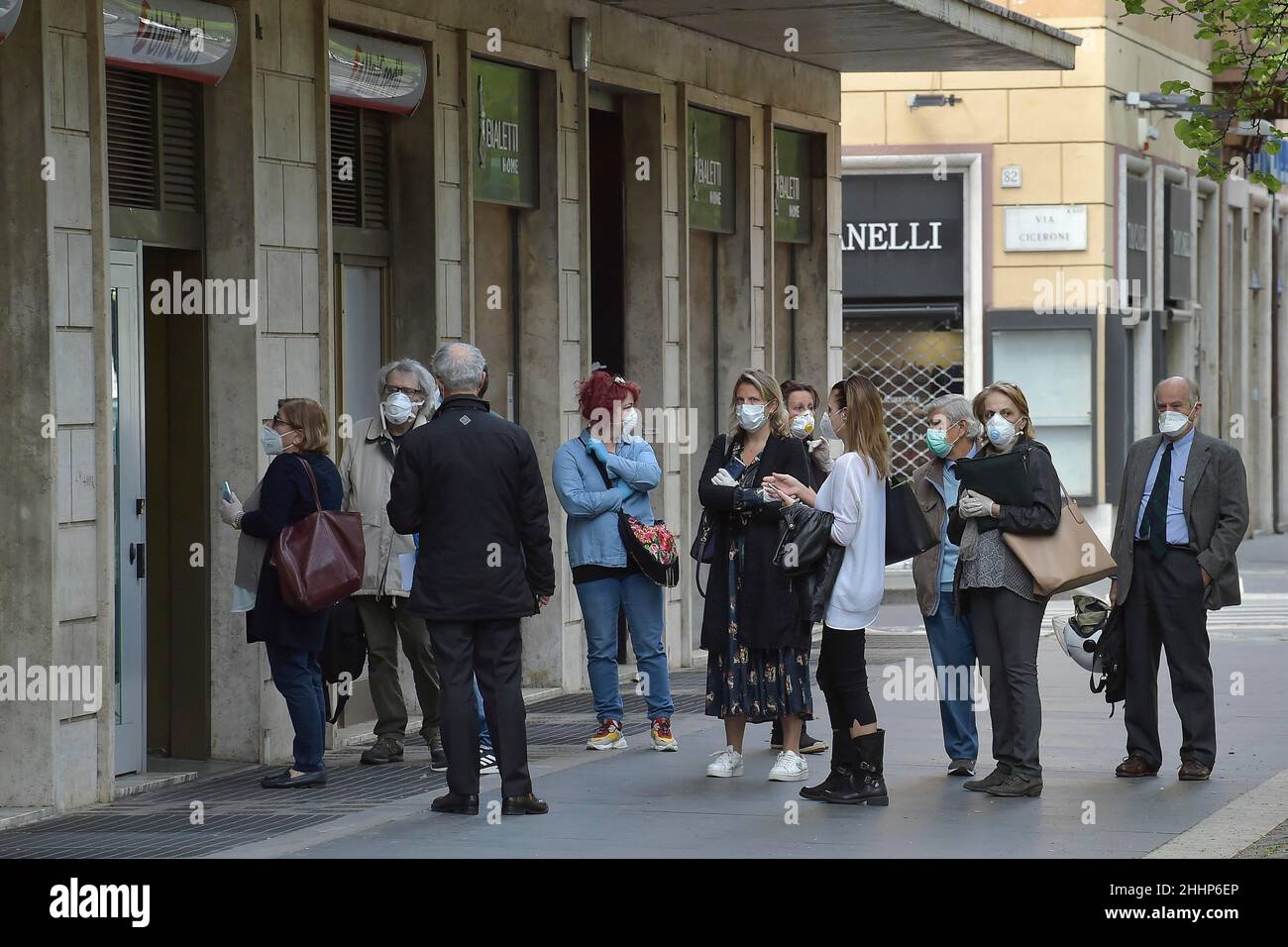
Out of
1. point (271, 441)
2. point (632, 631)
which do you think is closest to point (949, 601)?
point (632, 631)

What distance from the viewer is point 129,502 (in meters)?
9.98

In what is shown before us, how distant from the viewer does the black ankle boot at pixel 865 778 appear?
8.96 m

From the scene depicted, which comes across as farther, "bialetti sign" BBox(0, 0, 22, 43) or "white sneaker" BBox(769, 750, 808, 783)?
"white sneaker" BBox(769, 750, 808, 783)

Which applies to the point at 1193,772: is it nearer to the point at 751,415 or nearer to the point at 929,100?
the point at 751,415

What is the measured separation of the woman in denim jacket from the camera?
414 inches

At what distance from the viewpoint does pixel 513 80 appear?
12.9 metres

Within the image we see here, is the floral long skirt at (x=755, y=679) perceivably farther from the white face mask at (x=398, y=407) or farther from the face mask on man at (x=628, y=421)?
the white face mask at (x=398, y=407)

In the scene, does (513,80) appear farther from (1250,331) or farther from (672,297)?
(1250,331)

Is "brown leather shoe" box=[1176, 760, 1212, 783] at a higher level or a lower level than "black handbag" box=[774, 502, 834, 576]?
lower

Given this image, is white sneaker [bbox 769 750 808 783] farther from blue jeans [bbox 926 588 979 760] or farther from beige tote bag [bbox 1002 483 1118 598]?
beige tote bag [bbox 1002 483 1118 598]

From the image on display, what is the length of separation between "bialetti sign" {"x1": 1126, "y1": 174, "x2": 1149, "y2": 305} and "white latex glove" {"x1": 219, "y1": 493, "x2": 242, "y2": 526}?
16.9 meters

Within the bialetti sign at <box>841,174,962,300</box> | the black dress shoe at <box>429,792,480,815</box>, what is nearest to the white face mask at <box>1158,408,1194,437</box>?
the black dress shoe at <box>429,792,480,815</box>
